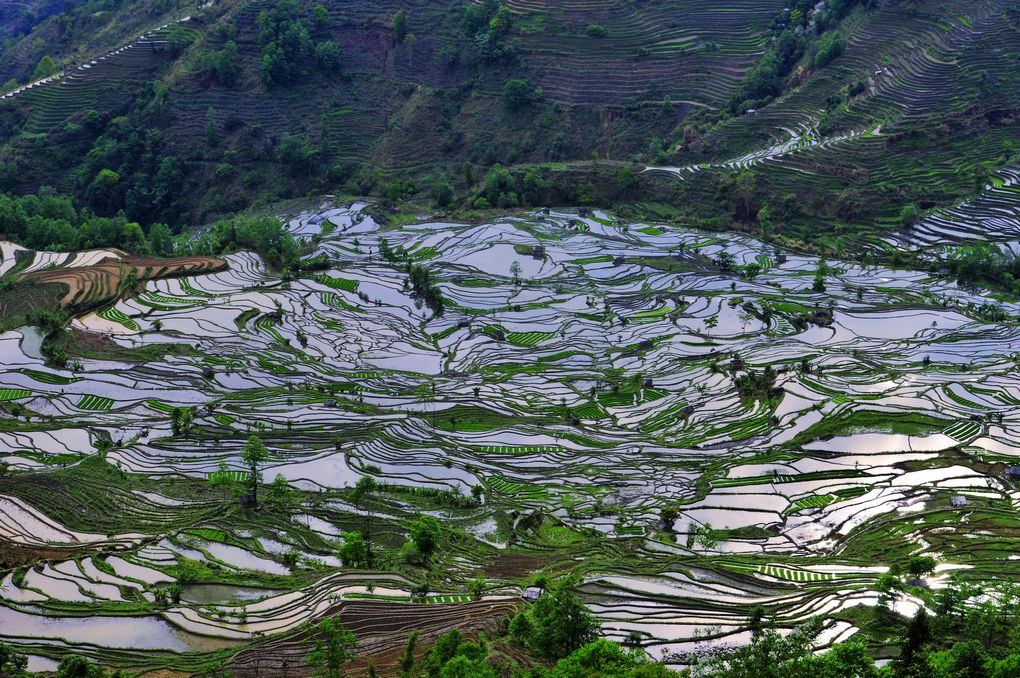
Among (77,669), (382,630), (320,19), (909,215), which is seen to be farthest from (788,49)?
(77,669)

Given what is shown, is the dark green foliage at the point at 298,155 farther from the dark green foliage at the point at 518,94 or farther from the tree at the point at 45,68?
the tree at the point at 45,68

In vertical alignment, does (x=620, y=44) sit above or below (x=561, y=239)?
above

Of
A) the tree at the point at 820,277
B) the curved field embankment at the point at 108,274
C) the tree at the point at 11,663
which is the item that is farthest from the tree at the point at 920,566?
the curved field embankment at the point at 108,274

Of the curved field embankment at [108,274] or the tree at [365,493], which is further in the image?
the curved field embankment at [108,274]

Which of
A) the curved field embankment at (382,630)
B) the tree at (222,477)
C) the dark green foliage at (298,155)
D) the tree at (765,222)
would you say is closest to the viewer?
the curved field embankment at (382,630)

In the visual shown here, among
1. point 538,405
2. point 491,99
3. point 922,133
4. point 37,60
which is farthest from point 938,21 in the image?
point 37,60

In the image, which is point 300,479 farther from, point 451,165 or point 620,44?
point 620,44
